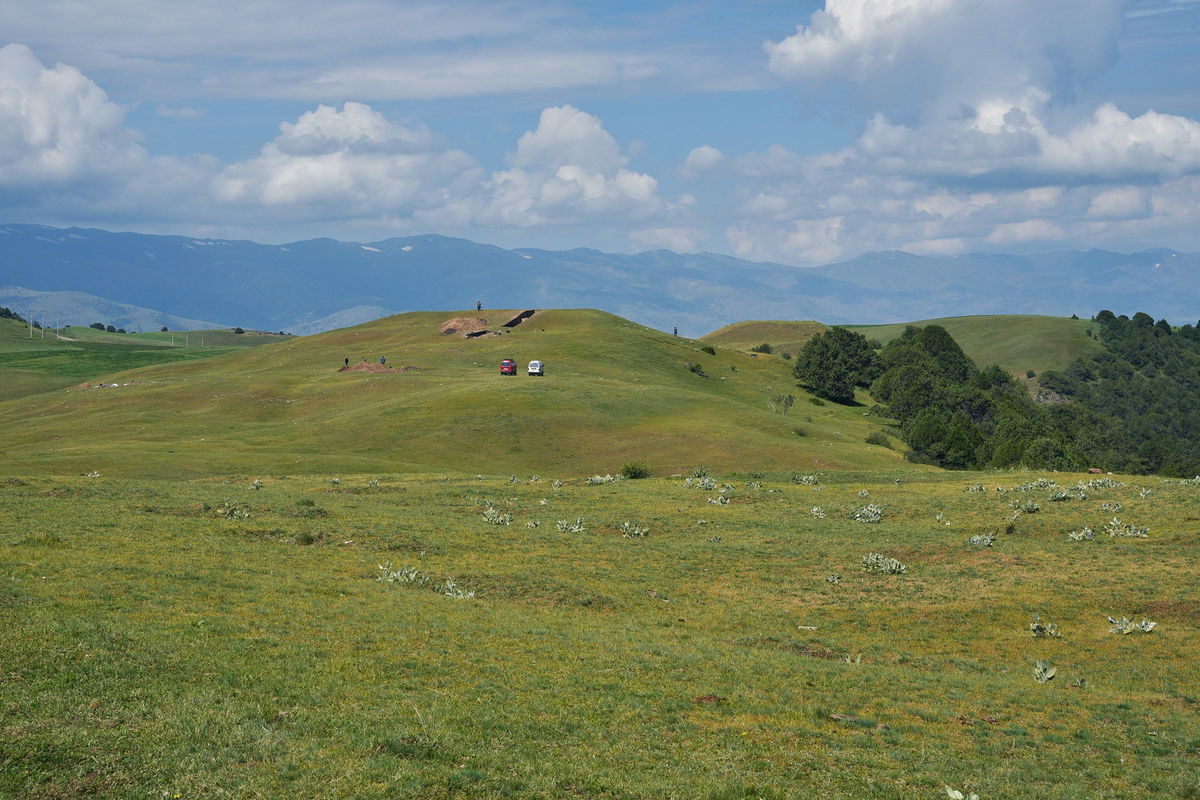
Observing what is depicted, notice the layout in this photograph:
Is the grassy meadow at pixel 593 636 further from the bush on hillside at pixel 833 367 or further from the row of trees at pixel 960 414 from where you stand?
the bush on hillside at pixel 833 367

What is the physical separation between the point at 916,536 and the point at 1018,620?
12.0 metres

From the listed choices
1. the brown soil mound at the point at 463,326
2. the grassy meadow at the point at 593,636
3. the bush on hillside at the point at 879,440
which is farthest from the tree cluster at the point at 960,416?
the brown soil mound at the point at 463,326

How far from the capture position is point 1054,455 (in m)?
99.3

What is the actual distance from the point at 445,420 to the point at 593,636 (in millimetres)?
68959

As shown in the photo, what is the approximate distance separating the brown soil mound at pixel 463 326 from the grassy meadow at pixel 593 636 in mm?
102031

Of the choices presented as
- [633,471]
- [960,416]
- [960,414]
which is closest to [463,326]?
[960,414]

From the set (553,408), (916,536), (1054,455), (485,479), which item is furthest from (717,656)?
(1054,455)

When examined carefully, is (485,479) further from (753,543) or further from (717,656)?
(717,656)

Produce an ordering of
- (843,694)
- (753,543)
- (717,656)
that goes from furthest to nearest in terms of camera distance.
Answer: (753,543)
(717,656)
(843,694)

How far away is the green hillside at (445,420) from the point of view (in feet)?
258

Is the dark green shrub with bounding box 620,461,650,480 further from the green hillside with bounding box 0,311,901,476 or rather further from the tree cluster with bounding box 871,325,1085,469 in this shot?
the tree cluster with bounding box 871,325,1085,469

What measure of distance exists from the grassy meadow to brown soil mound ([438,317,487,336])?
102031mm

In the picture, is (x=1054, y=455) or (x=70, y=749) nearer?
(x=70, y=749)

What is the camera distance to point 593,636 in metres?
26.2
